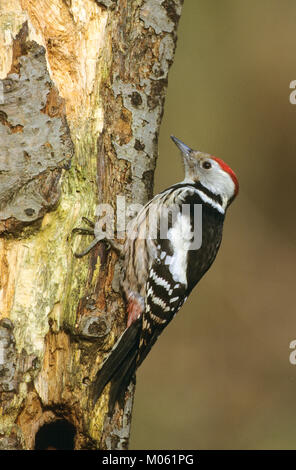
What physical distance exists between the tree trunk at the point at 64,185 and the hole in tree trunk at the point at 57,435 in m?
0.02

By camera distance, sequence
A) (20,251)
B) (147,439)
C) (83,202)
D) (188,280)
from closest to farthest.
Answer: (20,251) → (83,202) → (188,280) → (147,439)

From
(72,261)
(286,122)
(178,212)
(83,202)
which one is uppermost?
(286,122)

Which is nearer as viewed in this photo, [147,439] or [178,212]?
[178,212]

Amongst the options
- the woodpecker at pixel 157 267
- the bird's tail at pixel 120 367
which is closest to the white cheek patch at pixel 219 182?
the woodpecker at pixel 157 267

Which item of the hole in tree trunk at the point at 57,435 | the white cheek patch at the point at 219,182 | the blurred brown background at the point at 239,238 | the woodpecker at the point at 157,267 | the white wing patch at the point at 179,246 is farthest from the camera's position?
the blurred brown background at the point at 239,238

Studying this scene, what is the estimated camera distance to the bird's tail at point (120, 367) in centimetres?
312

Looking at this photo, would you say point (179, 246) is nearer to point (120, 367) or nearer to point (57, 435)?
point (120, 367)

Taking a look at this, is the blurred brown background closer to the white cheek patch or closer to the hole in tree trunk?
the white cheek patch

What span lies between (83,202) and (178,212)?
783 mm

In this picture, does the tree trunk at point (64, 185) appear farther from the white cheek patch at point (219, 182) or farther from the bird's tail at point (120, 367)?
the white cheek patch at point (219, 182)

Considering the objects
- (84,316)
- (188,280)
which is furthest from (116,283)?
(188,280)

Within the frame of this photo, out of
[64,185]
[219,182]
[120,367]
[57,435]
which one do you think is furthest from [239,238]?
[57,435]

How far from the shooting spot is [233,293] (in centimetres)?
560

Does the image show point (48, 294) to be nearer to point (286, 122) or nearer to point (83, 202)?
point (83, 202)
